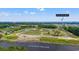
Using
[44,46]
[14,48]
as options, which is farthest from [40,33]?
[14,48]

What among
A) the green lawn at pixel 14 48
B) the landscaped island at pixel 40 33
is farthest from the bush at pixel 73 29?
the green lawn at pixel 14 48

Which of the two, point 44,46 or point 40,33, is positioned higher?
point 40,33

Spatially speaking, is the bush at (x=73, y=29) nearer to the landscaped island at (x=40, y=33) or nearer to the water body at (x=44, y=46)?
the landscaped island at (x=40, y=33)

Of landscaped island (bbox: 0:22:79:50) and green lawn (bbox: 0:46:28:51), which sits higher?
landscaped island (bbox: 0:22:79:50)

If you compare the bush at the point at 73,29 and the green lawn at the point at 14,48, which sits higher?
the bush at the point at 73,29

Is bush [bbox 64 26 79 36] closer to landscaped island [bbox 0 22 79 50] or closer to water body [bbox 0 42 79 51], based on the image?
landscaped island [bbox 0 22 79 50]

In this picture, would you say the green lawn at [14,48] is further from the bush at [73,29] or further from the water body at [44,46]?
the bush at [73,29]

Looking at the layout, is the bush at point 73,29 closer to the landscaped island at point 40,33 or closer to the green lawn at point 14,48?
the landscaped island at point 40,33

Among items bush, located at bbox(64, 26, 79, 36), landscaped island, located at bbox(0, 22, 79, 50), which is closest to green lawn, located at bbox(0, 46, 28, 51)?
landscaped island, located at bbox(0, 22, 79, 50)

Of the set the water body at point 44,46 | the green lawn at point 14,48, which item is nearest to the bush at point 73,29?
the water body at point 44,46

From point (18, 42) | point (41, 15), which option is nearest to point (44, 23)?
point (41, 15)

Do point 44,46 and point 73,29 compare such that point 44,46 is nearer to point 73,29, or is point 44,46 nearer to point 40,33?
point 40,33
